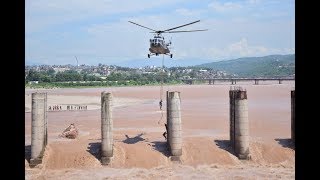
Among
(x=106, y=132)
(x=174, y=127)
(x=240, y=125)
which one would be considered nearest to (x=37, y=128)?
(x=106, y=132)

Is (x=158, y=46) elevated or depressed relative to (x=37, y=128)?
elevated

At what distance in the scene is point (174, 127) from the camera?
2031 centimetres

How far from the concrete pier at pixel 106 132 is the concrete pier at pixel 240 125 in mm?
7093

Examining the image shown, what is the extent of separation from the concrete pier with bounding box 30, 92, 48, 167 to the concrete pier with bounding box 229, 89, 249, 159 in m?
10.7

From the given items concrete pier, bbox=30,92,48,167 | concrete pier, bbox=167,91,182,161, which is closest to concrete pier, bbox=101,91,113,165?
concrete pier, bbox=30,92,48,167

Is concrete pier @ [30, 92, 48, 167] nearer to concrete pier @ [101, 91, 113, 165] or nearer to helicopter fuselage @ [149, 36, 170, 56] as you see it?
concrete pier @ [101, 91, 113, 165]

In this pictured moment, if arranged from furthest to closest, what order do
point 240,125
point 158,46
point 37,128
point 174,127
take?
point 158,46, point 240,125, point 174,127, point 37,128

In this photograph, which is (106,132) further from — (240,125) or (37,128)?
(240,125)

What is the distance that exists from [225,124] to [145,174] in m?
22.9

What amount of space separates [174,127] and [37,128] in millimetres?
7370

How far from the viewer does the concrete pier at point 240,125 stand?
20516mm

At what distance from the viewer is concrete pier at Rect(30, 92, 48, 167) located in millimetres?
19125

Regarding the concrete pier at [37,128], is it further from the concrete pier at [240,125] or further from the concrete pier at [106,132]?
the concrete pier at [240,125]

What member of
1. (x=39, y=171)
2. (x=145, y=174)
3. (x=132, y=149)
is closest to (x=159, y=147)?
(x=132, y=149)
